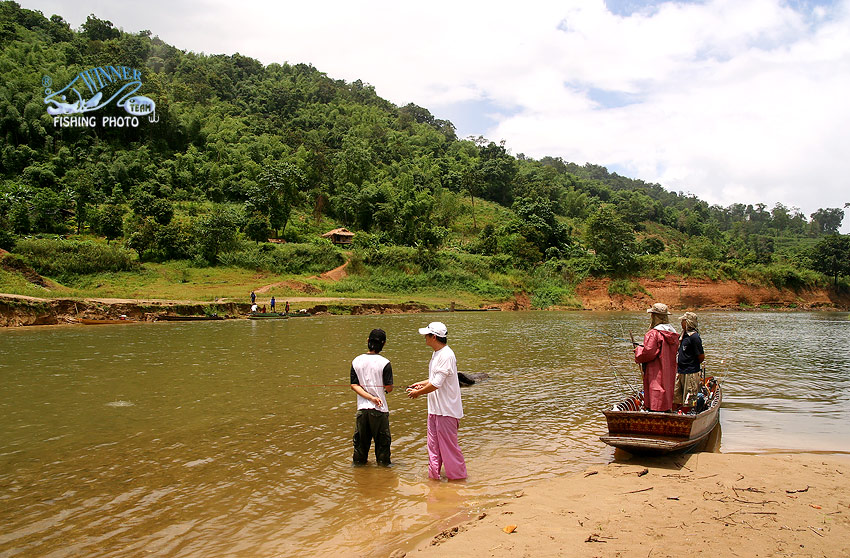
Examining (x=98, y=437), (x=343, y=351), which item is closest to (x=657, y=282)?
(x=343, y=351)

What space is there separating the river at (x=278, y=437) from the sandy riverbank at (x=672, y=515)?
0.61 meters

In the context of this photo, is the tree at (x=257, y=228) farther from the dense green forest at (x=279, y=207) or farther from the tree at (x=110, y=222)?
the tree at (x=110, y=222)

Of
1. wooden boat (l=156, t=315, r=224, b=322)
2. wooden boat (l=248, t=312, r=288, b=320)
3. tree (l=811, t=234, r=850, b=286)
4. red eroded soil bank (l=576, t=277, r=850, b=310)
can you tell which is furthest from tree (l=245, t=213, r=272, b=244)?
tree (l=811, t=234, r=850, b=286)

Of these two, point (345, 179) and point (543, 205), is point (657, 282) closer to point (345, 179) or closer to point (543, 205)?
point (543, 205)

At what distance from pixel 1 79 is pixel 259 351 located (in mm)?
62108

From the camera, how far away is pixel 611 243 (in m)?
54.7

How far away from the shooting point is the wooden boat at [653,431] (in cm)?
717

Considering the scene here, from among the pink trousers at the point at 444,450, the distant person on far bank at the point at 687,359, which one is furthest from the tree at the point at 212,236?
the pink trousers at the point at 444,450

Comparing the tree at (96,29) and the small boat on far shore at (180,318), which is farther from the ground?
the tree at (96,29)

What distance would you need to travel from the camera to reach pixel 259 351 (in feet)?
62.0

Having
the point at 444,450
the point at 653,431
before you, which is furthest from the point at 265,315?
the point at 653,431

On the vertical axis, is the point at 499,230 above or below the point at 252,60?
below

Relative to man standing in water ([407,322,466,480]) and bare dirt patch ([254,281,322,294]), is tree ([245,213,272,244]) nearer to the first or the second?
bare dirt patch ([254,281,322,294])

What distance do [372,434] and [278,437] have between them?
2459 mm
